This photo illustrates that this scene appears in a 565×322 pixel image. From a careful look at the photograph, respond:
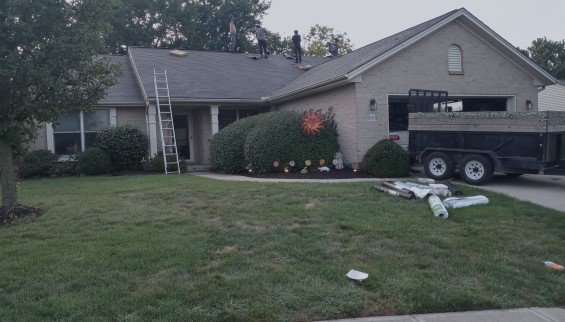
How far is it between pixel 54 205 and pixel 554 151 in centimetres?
1078

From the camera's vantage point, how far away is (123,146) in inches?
682

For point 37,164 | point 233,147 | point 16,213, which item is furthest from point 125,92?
point 16,213

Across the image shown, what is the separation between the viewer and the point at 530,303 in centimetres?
488

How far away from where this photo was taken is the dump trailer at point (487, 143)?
10.9m

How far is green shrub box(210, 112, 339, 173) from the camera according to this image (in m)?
14.3

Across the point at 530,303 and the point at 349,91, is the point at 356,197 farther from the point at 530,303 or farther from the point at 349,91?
the point at 349,91

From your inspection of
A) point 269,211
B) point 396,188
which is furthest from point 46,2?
point 396,188

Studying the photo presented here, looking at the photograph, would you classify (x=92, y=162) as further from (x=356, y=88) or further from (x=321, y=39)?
(x=321, y=39)

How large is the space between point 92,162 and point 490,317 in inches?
578

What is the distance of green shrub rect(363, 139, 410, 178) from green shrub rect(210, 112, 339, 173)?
5.72 feet

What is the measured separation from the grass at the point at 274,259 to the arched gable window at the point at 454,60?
7.77 metres

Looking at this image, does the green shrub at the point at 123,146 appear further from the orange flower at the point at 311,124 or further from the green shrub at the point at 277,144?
the orange flower at the point at 311,124

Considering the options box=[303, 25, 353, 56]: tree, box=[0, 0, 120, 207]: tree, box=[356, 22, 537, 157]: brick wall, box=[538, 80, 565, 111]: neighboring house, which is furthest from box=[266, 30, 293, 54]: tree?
box=[0, 0, 120, 207]: tree

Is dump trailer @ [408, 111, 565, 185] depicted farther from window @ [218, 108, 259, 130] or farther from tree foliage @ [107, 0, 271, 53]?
tree foliage @ [107, 0, 271, 53]
